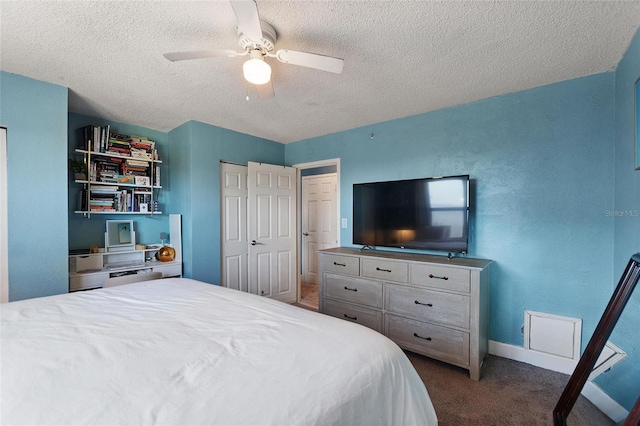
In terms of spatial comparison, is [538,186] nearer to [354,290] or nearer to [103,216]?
[354,290]

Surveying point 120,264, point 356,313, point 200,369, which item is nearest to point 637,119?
point 356,313

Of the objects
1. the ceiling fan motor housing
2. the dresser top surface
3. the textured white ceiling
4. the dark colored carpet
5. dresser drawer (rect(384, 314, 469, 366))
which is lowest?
the dark colored carpet

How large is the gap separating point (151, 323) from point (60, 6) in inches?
67.0

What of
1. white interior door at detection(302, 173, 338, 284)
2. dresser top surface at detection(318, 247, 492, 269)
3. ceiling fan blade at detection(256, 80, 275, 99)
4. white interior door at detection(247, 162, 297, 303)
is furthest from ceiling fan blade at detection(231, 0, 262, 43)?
white interior door at detection(302, 173, 338, 284)

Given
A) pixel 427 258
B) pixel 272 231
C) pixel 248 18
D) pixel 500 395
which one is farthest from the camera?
pixel 272 231

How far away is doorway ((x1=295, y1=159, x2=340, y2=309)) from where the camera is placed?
4.88 meters

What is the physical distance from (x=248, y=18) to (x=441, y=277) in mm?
2253

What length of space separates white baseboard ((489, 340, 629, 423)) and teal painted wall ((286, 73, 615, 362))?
102 millimetres

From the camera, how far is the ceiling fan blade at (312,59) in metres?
1.53

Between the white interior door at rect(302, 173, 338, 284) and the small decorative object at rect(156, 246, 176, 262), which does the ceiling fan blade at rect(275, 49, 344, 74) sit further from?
the white interior door at rect(302, 173, 338, 284)

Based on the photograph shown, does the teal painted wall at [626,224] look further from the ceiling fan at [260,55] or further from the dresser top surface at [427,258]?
the ceiling fan at [260,55]

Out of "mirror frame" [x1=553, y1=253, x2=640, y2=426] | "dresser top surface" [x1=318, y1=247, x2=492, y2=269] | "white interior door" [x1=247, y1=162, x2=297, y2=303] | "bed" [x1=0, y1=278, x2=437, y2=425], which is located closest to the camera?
"bed" [x1=0, y1=278, x2=437, y2=425]

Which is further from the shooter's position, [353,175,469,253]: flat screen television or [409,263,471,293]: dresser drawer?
[353,175,469,253]: flat screen television

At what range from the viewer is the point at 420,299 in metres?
2.45
